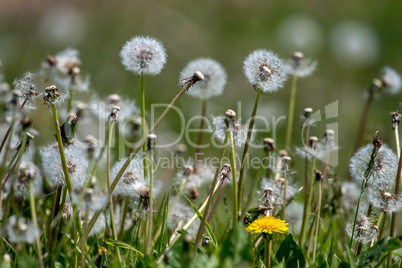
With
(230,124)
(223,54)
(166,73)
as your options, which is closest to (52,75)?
(230,124)

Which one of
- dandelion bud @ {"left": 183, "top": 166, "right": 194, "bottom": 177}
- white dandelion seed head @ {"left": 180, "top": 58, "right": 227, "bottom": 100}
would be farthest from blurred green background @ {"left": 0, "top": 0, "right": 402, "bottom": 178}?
dandelion bud @ {"left": 183, "top": 166, "right": 194, "bottom": 177}

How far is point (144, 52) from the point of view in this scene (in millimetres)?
2152

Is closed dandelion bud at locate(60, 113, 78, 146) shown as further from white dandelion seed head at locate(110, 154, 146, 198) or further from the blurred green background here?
the blurred green background

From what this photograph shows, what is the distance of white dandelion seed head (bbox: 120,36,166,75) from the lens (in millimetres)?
2121

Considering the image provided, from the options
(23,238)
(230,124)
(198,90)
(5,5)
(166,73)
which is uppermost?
(5,5)

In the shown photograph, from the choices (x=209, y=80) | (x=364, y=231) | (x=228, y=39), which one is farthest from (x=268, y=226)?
(x=228, y=39)

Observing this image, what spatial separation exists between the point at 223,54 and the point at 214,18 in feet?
2.98

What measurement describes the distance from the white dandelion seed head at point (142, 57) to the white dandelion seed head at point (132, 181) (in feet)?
1.19

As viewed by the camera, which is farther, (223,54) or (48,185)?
(223,54)

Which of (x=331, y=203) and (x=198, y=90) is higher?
(x=198, y=90)

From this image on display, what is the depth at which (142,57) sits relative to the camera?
7.02ft

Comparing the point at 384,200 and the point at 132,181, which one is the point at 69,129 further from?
the point at 384,200

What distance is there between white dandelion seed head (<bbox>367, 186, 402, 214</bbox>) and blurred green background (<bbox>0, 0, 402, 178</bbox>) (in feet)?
11.2

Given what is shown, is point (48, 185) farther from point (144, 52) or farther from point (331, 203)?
point (331, 203)
